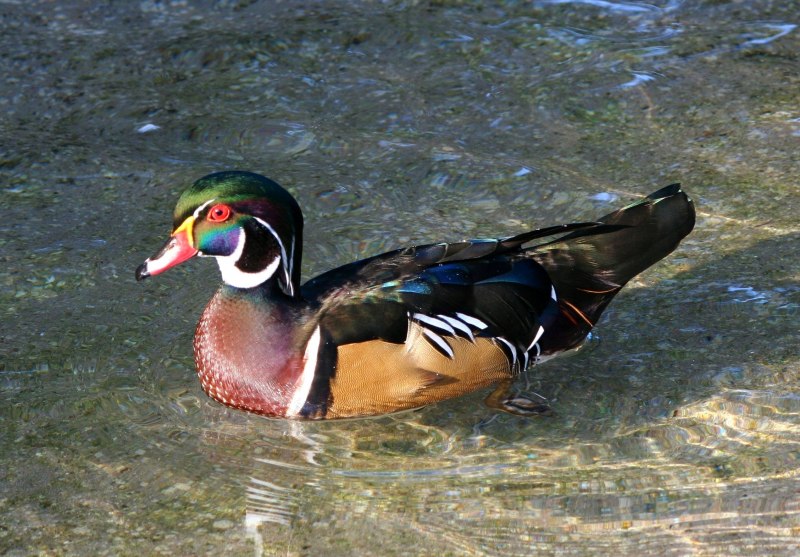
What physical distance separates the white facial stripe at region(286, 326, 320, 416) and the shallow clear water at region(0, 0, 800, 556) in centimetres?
16

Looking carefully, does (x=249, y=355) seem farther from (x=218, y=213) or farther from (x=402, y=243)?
(x=402, y=243)

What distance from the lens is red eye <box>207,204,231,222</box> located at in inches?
173

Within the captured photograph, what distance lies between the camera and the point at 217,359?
4484mm

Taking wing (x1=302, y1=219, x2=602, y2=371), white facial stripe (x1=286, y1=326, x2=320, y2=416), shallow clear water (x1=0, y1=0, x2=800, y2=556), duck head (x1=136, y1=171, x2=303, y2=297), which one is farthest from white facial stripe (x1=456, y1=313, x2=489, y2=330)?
duck head (x1=136, y1=171, x2=303, y2=297)

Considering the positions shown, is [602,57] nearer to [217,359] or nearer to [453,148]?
[453,148]

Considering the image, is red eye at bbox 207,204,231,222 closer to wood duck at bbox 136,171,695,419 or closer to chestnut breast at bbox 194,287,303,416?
wood duck at bbox 136,171,695,419

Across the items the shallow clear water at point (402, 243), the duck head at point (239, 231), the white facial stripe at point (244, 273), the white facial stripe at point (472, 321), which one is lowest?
the shallow clear water at point (402, 243)

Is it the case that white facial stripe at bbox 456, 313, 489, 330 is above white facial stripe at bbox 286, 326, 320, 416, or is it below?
above

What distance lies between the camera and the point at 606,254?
4.84m

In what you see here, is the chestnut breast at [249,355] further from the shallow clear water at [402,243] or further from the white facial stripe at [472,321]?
the white facial stripe at [472,321]

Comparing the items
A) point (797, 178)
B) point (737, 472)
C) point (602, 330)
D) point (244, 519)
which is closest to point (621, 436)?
point (737, 472)

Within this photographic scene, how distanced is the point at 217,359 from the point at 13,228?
194 centimetres

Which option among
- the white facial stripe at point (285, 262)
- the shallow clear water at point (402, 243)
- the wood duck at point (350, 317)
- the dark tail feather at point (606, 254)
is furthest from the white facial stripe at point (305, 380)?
the dark tail feather at point (606, 254)

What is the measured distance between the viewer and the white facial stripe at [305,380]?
436 cm
